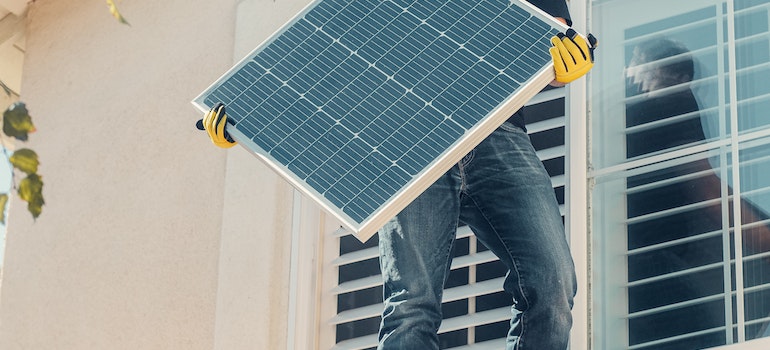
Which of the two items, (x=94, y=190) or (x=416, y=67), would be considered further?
(x=94, y=190)

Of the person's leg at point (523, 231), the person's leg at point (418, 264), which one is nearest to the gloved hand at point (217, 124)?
the person's leg at point (418, 264)

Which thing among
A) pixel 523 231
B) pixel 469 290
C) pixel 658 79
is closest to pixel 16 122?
pixel 523 231

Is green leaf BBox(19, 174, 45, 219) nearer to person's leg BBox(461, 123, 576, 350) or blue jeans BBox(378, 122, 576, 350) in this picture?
blue jeans BBox(378, 122, 576, 350)

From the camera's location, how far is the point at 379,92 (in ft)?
14.9

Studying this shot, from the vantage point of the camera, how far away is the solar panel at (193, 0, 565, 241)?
4.23 metres

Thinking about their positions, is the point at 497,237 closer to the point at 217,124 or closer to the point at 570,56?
the point at 570,56

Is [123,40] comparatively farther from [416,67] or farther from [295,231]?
[416,67]

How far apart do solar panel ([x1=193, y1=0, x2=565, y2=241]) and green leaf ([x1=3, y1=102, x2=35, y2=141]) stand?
4.62 feet

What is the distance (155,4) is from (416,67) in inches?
117

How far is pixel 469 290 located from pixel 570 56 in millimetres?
1402

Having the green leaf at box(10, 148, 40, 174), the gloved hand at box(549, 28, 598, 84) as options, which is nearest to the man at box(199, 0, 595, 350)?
the gloved hand at box(549, 28, 598, 84)

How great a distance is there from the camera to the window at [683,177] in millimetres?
4949

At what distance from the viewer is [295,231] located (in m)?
6.04

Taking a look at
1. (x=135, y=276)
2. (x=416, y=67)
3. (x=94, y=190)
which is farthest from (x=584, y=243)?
(x=94, y=190)
